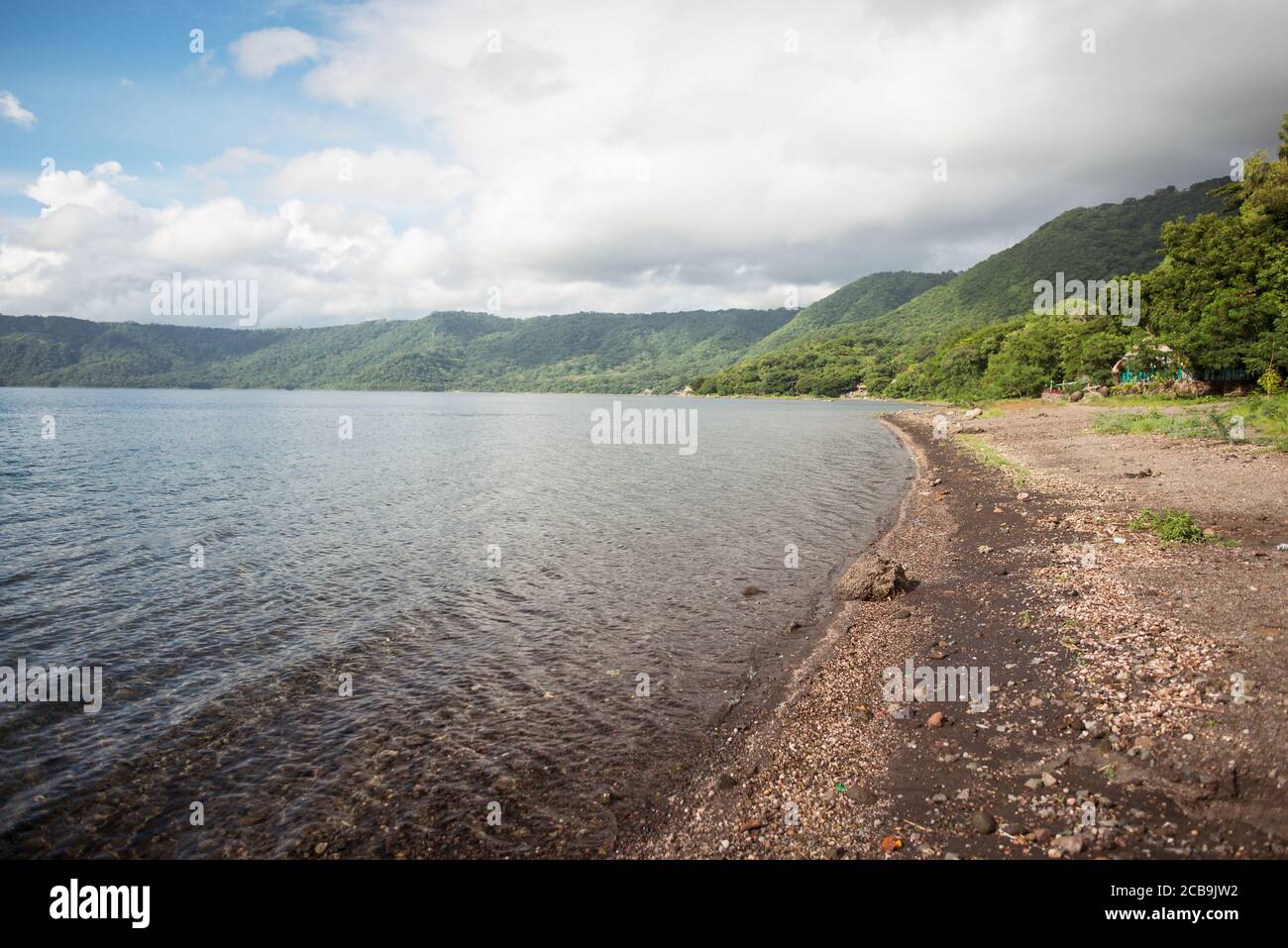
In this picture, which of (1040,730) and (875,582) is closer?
(1040,730)

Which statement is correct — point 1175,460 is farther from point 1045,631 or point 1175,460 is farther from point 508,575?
point 508,575

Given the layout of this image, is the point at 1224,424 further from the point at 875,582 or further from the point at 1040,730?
the point at 1040,730

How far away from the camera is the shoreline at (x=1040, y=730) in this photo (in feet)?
25.6

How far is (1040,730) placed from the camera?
10.2 m

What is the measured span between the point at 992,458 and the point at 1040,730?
37298mm

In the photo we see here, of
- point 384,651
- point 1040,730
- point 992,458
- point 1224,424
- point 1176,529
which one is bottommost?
point 384,651

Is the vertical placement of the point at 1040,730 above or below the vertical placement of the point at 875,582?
below

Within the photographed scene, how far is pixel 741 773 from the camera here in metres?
10.4

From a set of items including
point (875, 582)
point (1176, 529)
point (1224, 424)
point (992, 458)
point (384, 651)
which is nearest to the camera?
point (384, 651)

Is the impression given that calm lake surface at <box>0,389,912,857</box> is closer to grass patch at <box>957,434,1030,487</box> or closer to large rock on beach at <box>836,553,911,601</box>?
large rock on beach at <box>836,553,911,601</box>

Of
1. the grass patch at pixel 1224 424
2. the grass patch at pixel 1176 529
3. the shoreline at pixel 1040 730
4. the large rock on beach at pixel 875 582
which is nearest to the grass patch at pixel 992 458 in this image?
the grass patch at pixel 1224 424

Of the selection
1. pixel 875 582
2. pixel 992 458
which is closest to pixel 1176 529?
pixel 875 582

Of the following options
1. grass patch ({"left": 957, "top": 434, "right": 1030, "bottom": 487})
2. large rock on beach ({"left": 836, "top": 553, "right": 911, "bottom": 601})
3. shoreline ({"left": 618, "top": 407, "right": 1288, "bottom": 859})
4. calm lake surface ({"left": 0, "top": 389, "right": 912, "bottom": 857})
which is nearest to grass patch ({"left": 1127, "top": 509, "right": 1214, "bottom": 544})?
shoreline ({"left": 618, "top": 407, "right": 1288, "bottom": 859})

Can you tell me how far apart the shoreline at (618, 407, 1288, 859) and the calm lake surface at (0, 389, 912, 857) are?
1638 millimetres
